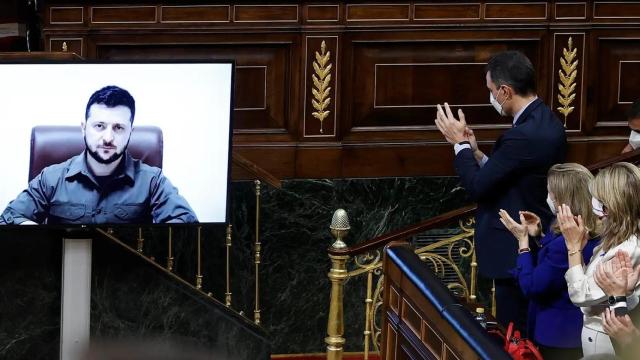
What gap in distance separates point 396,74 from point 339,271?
2.73 m

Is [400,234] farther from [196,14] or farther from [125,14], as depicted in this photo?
[125,14]

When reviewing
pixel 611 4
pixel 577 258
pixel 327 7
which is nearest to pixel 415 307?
pixel 577 258

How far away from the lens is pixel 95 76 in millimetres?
6258

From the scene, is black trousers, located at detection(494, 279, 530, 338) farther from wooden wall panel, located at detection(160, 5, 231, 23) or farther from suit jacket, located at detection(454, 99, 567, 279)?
wooden wall panel, located at detection(160, 5, 231, 23)

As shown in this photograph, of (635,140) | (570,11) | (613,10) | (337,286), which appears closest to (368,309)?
(337,286)

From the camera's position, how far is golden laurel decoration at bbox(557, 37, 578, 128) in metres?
9.41

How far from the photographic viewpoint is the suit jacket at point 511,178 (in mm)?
6152

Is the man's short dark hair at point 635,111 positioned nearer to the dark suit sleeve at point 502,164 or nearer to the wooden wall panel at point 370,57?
the wooden wall panel at point 370,57

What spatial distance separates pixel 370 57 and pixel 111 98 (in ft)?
10.9

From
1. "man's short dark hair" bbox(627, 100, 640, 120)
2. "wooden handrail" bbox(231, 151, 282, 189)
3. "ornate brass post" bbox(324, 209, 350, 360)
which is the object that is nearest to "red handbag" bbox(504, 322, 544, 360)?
"ornate brass post" bbox(324, 209, 350, 360)

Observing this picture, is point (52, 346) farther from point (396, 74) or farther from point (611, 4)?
point (611, 4)

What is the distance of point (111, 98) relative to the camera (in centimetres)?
627

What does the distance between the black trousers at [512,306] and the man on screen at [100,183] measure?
1.61 m

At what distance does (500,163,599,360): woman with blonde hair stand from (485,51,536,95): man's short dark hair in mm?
581
